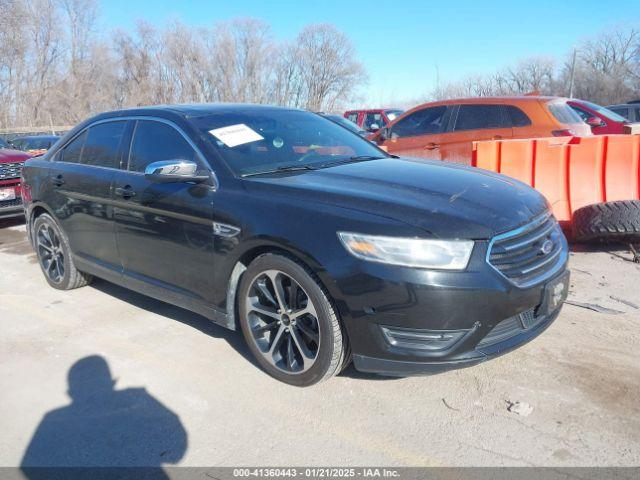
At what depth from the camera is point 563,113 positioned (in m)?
7.57

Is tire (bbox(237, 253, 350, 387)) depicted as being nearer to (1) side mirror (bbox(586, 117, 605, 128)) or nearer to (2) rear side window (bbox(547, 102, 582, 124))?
(2) rear side window (bbox(547, 102, 582, 124))

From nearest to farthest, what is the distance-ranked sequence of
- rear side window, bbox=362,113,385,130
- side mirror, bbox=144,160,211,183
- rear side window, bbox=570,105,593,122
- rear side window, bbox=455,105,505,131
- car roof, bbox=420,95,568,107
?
side mirror, bbox=144,160,211,183
car roof, bbox=420,95,568,107
rear side window, bbox=455,105,505,131
rear side window, bbox=570,105,593,122
rear side window, bbox=362,113,385,130

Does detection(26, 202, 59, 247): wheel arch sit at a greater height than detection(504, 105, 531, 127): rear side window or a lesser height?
lesser

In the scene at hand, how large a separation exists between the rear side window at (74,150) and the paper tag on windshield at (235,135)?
172 centimetres

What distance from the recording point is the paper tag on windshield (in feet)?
12.1

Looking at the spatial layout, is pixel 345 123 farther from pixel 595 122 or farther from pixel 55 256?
pixel 595 122

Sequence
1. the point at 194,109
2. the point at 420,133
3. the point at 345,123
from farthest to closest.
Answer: the point at 420,133, the point at 345,123, the point at 194,109

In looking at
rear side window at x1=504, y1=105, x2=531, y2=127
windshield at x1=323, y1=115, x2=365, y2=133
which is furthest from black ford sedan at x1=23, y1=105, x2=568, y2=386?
rear side window at x1=504, y1=105, x2=531, y2=127

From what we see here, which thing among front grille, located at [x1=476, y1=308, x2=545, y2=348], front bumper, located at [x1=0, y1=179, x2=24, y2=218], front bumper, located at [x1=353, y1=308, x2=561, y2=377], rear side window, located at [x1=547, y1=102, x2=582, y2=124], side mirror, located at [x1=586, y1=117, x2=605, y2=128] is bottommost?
front bumper, located at [x1=353, y1=308, x2=561, y2=377]

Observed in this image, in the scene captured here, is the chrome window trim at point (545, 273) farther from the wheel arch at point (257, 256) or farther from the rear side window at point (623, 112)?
the rear side window at point (623, 112)

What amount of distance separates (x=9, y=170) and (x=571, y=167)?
776 cm

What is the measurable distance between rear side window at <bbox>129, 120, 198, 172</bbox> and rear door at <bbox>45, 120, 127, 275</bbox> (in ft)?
0.75

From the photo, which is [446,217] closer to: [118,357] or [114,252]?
[118,357]

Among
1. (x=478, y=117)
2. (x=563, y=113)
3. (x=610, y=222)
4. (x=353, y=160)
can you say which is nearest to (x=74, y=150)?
(x=353, y=160)
